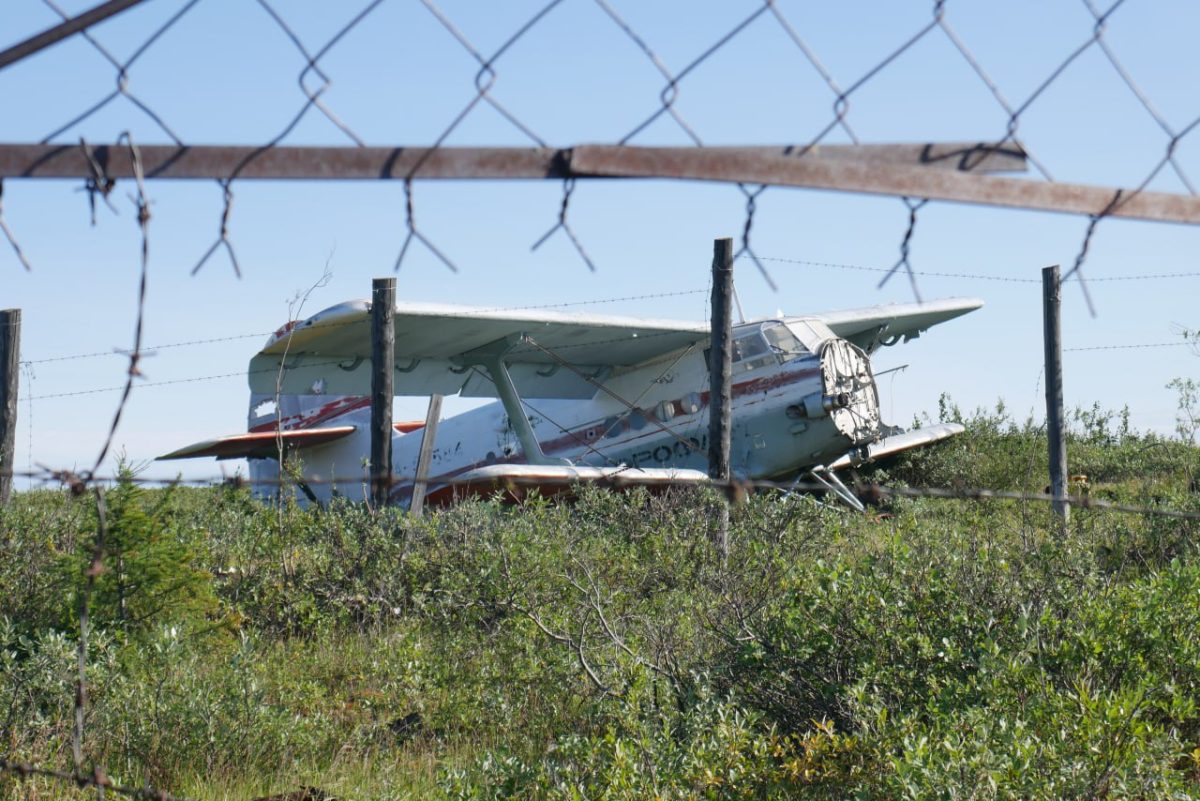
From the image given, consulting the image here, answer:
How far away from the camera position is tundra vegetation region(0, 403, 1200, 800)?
3857mm

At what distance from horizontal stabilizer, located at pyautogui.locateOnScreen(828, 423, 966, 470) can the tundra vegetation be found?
22.1ft

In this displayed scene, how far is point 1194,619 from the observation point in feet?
15.4

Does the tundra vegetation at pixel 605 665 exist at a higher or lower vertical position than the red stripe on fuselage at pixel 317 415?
lower

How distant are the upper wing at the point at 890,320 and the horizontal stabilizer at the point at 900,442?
5.42 ft

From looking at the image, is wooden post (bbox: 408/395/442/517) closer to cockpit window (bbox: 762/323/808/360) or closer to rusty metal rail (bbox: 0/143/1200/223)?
cockpit window (bbox: 762/323/808/360)

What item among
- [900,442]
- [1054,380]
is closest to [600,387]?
[900,442]

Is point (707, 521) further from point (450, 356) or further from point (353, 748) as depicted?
point (450, 356)

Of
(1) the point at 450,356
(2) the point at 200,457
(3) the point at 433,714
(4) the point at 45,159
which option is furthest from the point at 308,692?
(2) the point at 200,457

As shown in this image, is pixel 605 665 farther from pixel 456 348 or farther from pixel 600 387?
pixel 456 348

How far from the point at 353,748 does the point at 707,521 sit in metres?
4.45

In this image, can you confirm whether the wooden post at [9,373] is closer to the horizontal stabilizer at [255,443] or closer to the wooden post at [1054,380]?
the horizontal stabilizer at [255,443]

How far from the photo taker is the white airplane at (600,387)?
518 inches

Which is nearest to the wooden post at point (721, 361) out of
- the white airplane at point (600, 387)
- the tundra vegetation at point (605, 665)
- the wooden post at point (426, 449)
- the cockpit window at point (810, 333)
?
the white airplane at point (600, 387)

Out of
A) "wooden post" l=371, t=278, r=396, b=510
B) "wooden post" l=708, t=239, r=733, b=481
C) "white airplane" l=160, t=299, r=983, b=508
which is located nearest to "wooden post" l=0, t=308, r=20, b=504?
"white airplane" l=160, t=299, r=983, b=508
